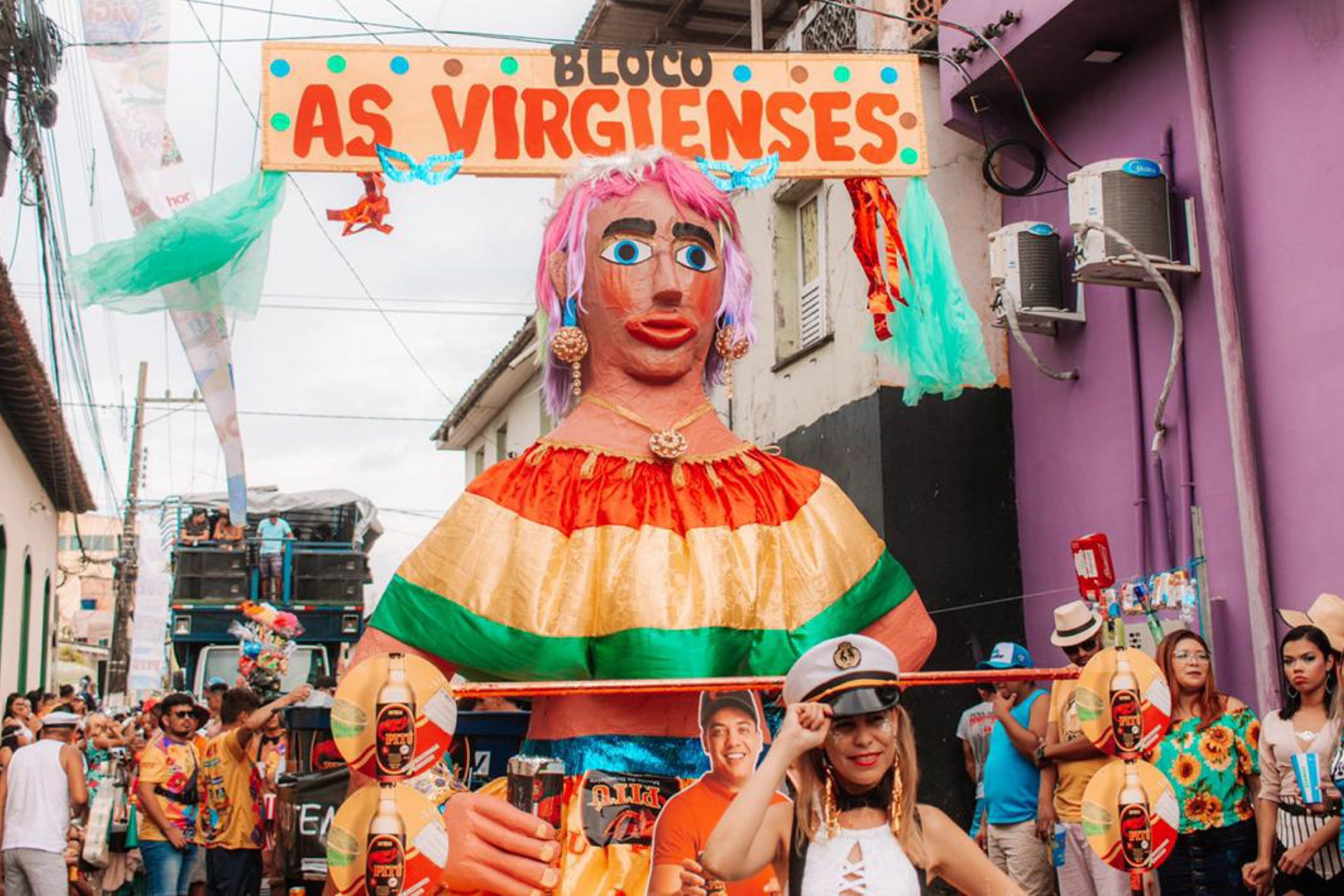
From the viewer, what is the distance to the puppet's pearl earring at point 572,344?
14.4 feet

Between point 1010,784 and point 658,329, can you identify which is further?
point 1010,784

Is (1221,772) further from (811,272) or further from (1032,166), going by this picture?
(811,272)

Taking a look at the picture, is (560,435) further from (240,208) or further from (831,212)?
(831,212)

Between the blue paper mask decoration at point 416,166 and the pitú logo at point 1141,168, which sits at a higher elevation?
the pitú logo at point 1141,168

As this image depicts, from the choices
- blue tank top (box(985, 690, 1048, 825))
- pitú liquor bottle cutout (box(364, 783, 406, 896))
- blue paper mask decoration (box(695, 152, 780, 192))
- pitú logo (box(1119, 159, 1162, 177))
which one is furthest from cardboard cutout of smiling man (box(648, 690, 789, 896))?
pitú logo (box(1119, 159, 1162, 177))

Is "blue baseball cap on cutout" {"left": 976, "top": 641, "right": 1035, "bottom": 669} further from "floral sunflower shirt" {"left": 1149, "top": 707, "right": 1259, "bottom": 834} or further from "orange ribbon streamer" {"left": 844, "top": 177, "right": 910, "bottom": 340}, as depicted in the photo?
"orange ribbon streamer" {"left": 844, "top": 177, "right": 910, "bottom": 340}

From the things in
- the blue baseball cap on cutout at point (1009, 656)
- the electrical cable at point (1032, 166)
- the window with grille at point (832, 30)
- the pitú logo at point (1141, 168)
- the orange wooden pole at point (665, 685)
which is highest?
the window with grille at point (832, 30)

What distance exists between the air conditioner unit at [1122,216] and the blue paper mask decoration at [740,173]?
10.0ft

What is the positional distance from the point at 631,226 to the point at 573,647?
125 centimetres

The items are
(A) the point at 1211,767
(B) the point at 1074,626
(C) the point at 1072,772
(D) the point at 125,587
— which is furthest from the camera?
(D) the point at 125,587

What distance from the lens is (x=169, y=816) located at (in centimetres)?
847

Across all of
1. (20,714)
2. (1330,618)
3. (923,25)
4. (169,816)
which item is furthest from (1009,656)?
(20,714)

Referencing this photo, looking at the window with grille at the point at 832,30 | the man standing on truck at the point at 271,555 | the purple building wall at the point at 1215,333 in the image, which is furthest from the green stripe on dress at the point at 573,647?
the man standing on truck at the point at 271,555

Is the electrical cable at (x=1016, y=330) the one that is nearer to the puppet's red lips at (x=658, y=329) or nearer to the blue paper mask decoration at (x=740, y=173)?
the blue paper mask decoration at (x=740, y=173)
